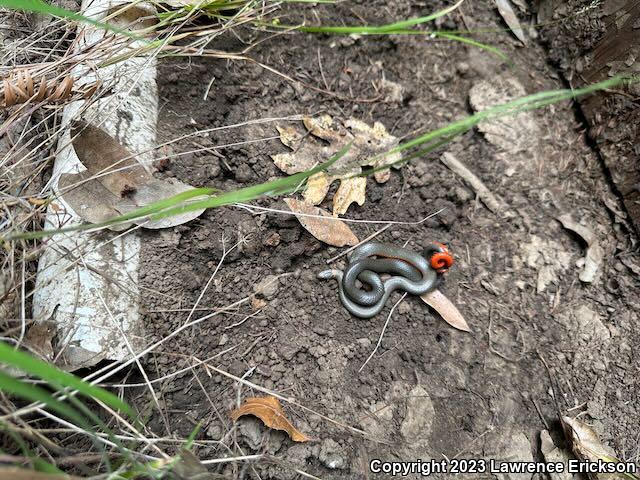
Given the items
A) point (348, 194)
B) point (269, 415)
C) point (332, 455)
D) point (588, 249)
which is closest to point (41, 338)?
point (269, 415)

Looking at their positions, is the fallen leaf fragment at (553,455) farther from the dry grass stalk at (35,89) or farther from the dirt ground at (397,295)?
the dry grass stalk at (35,89)

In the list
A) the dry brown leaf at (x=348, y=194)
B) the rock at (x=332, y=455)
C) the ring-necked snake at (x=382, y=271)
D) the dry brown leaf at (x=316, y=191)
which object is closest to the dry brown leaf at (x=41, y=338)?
the rock at (x=332, y=455)

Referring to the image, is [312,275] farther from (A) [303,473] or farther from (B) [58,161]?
(B) [58,161]

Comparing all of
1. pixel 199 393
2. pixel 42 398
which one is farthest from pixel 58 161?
pixel 42 398

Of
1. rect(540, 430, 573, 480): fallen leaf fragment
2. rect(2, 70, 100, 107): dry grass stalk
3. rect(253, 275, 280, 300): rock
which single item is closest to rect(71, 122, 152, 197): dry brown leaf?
rect(2, 70, 100, 107): dry grass stalk

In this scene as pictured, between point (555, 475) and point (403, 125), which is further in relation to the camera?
point (403, 125)

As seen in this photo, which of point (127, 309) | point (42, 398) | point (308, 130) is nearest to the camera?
point (42, 398)

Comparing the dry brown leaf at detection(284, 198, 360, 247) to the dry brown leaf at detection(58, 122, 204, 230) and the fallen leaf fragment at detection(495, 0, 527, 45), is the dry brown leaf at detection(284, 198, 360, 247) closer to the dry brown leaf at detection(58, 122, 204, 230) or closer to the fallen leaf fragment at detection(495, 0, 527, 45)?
the dry brown leaf at detection(58, 122, 204, 230)
